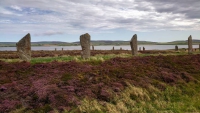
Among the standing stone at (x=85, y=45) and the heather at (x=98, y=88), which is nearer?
the heather at (x=98, y=88)

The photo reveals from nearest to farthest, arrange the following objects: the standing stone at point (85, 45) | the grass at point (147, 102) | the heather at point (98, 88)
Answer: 1. the grass at point (147, 102)
2. the heather at point (98, 88)
3. the standing stone at point (85, 45)

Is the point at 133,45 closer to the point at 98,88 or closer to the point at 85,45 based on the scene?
the point at 85,45

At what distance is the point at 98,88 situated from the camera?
1452 cm

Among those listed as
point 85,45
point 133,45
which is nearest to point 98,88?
point 85,45

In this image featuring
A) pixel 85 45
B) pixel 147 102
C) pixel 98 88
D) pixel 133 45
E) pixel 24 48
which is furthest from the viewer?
pixel 133 45

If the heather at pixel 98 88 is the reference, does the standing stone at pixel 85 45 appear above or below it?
above

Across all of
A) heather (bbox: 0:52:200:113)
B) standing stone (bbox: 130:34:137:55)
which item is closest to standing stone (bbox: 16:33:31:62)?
heather (bbox: 0:52:200:113)

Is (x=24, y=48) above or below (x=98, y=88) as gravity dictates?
above

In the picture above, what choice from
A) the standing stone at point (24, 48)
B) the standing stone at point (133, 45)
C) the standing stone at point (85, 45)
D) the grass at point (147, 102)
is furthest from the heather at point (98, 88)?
the standing stone at point (133, 45)

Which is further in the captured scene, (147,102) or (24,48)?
(24,48)

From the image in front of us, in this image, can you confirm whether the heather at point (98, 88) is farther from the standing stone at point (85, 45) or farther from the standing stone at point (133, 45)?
the standing stone at point (133, 45)

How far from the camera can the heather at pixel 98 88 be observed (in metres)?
12.4

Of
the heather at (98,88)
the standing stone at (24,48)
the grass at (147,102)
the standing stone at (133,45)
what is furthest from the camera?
the standing stone at (133,45)

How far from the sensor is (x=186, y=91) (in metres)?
16.0
